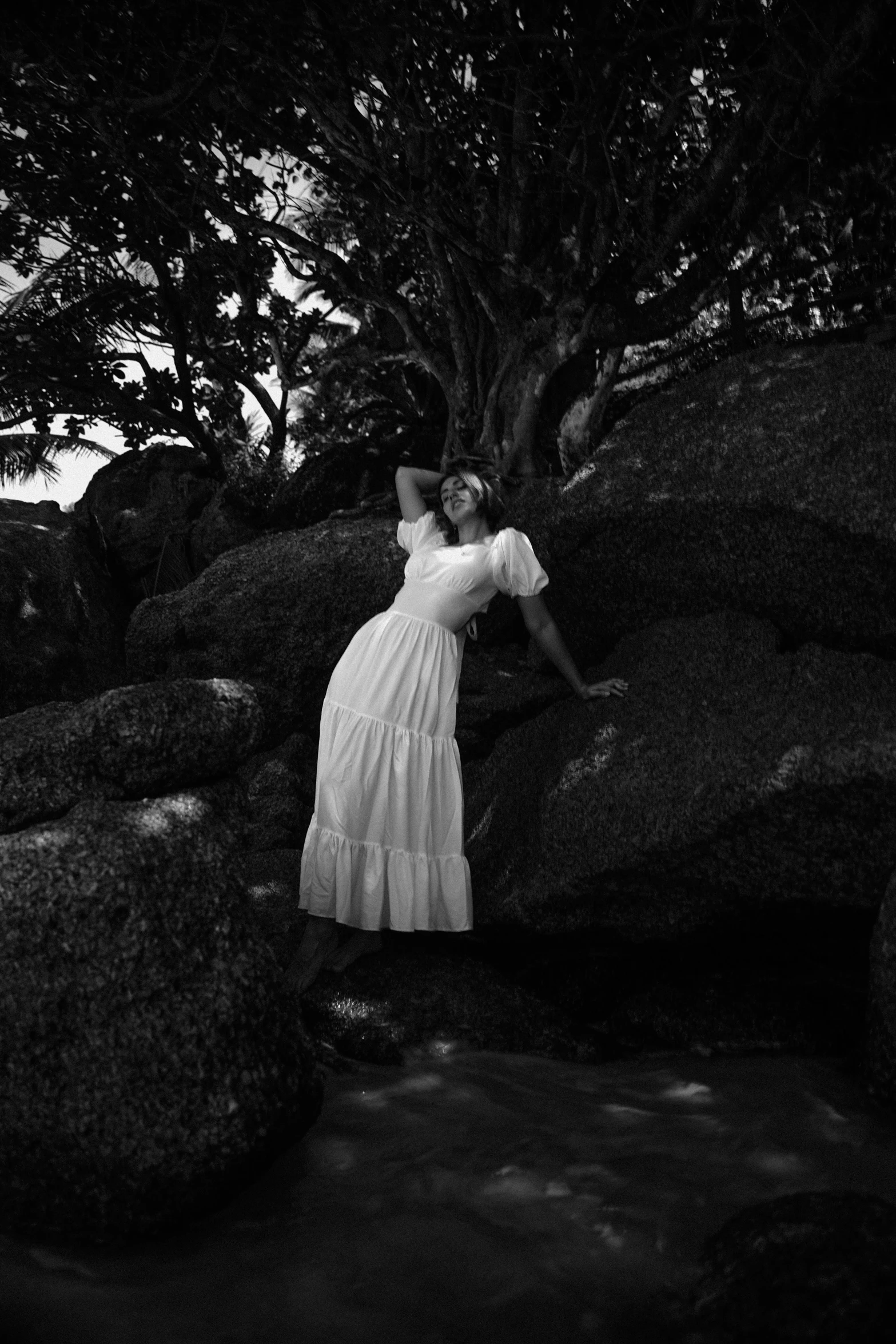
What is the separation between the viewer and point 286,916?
5961mm

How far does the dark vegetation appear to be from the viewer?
811 centimetres

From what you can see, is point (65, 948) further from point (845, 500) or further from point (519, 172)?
point (519, 172)

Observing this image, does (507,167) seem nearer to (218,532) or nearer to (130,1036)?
(218,532)

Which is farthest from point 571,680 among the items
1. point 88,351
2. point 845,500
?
point 88,351

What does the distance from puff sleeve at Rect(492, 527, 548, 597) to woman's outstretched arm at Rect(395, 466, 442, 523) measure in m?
0.74

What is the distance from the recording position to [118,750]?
4.57 metres

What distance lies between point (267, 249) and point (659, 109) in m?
4.57

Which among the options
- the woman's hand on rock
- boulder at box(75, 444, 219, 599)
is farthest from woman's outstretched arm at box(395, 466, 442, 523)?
boulder at box(75, 444, 219, 599)

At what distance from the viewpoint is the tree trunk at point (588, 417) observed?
9586 mm

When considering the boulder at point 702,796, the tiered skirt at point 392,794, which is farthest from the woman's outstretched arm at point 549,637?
the tiered skirt at point 392,794

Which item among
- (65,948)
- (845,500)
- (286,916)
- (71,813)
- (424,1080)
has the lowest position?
(424,1080)

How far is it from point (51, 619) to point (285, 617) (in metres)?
2.83

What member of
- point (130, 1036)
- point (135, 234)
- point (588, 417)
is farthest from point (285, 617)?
point (135, 234)

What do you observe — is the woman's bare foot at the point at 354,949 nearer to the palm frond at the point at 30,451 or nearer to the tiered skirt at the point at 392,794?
the tiered skirt at the point at 392,794
